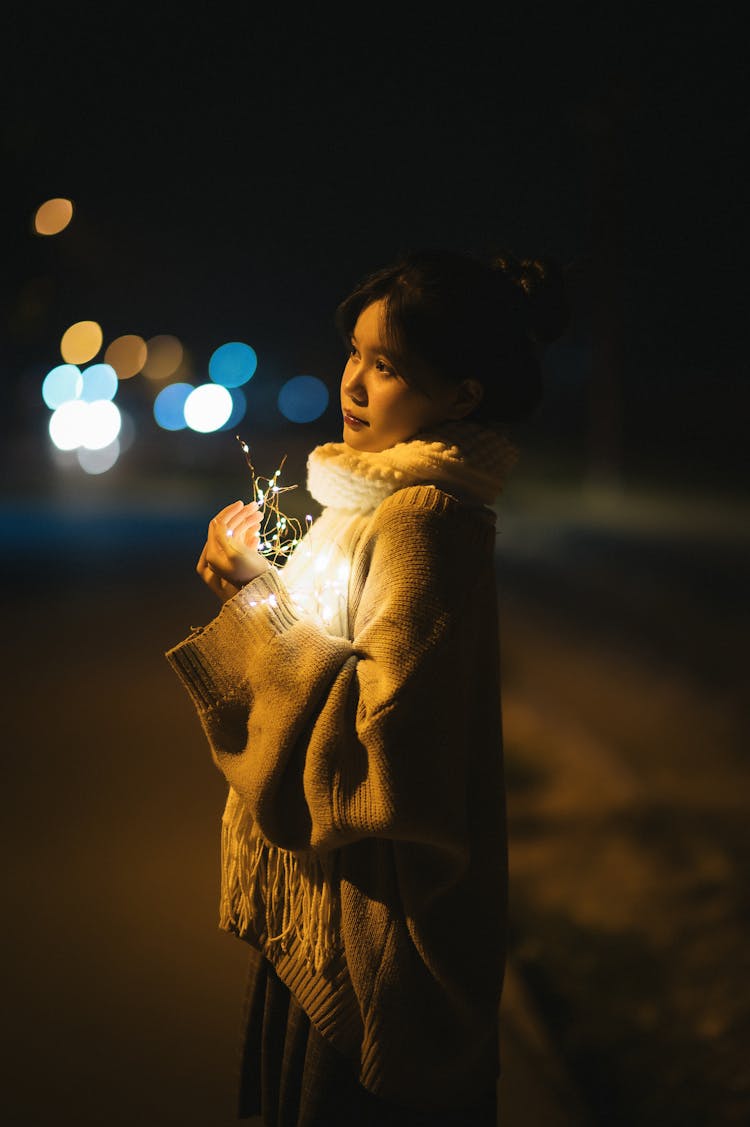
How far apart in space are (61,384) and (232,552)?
21.0 meters

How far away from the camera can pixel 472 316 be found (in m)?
1.57

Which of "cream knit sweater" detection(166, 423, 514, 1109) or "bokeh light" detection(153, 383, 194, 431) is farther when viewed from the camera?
"bokeh light" detection(153, 383, 194, 431)

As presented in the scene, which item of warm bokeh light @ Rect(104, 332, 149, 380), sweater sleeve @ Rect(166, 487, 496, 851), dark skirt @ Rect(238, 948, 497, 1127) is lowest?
dark skirt @ Rect(238, 948, 497, 1127)

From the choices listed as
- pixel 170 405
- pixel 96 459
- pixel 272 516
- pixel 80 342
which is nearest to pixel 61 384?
pixel 80 342

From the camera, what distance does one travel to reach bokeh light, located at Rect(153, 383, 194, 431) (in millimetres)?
27516

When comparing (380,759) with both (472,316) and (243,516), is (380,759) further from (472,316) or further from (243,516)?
(472,316)

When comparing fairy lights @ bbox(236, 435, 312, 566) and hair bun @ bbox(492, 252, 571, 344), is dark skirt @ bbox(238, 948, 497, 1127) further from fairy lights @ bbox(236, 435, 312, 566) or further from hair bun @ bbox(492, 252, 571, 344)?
hair bun @ bbox(492, 252, 571, 344)

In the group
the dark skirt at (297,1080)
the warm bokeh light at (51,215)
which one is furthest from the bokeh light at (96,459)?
the dark skirt at (297,1080)

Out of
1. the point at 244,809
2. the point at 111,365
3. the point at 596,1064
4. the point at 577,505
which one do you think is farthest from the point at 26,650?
the point at 111,365

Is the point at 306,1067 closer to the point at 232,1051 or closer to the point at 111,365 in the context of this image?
the point at 232,1051

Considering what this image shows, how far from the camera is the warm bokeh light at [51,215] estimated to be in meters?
11.5

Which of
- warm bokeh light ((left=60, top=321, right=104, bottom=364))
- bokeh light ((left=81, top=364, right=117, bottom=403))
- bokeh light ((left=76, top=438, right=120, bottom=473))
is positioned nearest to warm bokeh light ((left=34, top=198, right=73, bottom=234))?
bokeh light ((left=81, top=364, right=117, bottom=403))

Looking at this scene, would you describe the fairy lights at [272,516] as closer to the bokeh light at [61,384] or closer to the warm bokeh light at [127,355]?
the bokeh light at [61,384]

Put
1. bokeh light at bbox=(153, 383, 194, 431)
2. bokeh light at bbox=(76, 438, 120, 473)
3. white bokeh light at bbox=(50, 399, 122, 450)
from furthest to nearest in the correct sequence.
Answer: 1. bokeh light at bbox=(153, 383, 194, 431)
2. bokeh light at bbox=(76, 438, 120, 473)
3. white bokeh light at bbox=(50, 399, 122, 450)
